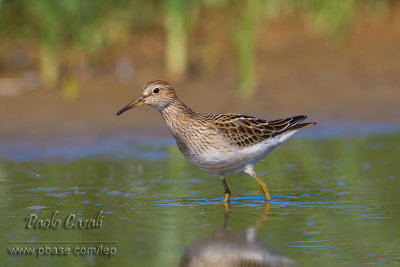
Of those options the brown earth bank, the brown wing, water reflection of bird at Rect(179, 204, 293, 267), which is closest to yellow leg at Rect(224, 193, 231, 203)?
the brown wing

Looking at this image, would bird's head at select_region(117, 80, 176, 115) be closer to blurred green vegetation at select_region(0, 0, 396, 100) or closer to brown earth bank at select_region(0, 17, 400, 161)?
brown earth bank at select_region(0, 17, 400, 161)

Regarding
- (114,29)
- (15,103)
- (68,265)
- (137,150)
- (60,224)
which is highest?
(114,29)

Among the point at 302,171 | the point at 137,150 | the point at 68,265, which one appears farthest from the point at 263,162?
the point at 68,265

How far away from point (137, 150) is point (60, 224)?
525cm

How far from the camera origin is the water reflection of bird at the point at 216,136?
955cm

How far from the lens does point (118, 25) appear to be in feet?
55.1

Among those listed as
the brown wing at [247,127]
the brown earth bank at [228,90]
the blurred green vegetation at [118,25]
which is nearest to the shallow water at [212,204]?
the brown wing at [247,127]

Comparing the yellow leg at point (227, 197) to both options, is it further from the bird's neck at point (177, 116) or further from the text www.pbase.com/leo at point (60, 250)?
the text www.pbase.com/leo at point (60, 250)

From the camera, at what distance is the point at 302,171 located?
11172 millimetres

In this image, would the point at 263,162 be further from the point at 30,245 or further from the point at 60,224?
the point at 30,245

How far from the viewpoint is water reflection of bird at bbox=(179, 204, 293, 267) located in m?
6.57
